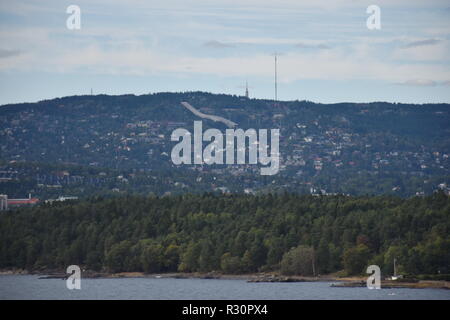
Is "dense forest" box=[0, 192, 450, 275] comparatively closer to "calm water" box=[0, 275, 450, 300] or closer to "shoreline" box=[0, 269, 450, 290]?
"shoreline" box=[0, 269, 450, 290]

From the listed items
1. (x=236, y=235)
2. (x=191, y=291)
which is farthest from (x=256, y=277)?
(x=191, y=291)

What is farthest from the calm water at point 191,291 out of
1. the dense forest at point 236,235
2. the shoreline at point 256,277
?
the dense forest at point 236,235

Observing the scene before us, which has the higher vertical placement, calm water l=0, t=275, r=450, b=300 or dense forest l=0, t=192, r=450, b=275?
dense forest l=0, t=192, r=450, b=275

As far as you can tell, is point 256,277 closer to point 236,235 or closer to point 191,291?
point 236,235

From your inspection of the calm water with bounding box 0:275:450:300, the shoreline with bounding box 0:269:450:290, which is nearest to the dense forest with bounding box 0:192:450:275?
the shoreline with bounding box 0:269:450:290

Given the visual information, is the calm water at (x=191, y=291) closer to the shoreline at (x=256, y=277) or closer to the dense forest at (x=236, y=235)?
the shoreline at (x=256, y=277)
